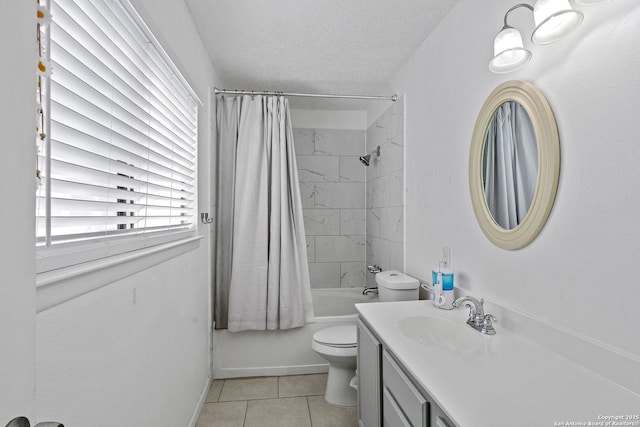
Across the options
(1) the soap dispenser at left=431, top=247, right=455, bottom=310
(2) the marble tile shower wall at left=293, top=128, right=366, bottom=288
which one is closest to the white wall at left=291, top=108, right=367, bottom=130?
(2) the marble tile shower wall at left=293, top=128, right=366, bottom=288

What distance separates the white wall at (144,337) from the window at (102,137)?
12 centimetres

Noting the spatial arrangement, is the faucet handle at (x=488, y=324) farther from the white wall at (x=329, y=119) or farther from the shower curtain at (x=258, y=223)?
the white wall at (x=329, y=119)

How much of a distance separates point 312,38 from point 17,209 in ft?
6.84

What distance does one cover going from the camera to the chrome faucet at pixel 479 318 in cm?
137

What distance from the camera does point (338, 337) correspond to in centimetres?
236

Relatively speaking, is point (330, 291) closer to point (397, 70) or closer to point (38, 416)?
point (397, 70)

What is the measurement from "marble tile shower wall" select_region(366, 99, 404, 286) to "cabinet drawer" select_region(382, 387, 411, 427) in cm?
123

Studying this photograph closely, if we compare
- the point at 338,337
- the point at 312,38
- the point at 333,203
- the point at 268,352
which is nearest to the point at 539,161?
the point at 312,38

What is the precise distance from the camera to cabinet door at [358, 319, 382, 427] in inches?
59.5

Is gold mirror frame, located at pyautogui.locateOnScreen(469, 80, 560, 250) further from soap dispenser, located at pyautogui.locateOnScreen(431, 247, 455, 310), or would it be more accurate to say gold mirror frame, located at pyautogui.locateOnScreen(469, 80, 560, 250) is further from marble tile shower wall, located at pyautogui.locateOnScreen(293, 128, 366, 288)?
marble tile shower wall, located at pyautogui.locateOnScreen(293, 128, 366, 288)

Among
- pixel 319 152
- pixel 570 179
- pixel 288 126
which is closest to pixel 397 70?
pixel 288 126

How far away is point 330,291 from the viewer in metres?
3.52

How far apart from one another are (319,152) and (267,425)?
2516 millimetres

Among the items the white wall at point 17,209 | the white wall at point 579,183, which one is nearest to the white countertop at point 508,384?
the white wall at point 579,183
